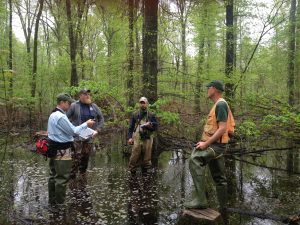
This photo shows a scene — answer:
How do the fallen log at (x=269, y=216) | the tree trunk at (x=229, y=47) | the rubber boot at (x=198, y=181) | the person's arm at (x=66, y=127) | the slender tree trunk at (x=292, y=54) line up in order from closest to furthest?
the fallen log at (x=269, y=216) → the rubber boot at (x=198, y=181) → the person's arm at (x=66, y=127) → the tree trunk at (x=229, y=47) → the slender tree trunk at (x=292, y=54)

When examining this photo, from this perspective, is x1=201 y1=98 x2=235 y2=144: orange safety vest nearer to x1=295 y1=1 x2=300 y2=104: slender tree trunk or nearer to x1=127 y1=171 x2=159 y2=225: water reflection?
x1=127 y1=171 x2=159 y2=225: water reflection

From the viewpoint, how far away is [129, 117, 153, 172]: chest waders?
8.84m

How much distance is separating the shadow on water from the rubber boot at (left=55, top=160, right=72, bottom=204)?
0.70 feet

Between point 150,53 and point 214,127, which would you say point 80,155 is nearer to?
point 150,53

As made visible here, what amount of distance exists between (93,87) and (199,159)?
21.0 ft

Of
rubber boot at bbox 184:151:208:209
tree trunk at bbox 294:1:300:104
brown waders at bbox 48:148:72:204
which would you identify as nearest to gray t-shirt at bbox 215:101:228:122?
rubber boot at bbox 184:151:208:209

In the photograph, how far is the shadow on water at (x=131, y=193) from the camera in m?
5.70

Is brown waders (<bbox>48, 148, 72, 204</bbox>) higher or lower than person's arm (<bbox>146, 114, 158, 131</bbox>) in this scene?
lower

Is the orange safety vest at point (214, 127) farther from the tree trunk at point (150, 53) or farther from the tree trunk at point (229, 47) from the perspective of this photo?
the tree trunk at point (229, 47)

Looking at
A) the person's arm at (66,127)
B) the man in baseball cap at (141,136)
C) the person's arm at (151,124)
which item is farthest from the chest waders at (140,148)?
the person's arm at (66,127)

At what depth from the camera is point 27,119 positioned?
22172 millimetres

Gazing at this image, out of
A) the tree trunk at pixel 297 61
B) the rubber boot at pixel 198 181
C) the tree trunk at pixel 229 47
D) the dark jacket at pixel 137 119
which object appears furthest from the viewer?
the tree trunk at pixel 297 61

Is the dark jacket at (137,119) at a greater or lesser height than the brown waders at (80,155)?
greater

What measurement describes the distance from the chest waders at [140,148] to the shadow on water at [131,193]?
0.30m
